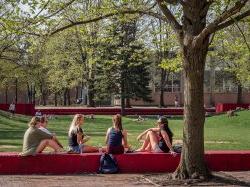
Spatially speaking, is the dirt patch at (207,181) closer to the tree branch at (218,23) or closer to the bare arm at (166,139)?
the bare arm at (166,139)

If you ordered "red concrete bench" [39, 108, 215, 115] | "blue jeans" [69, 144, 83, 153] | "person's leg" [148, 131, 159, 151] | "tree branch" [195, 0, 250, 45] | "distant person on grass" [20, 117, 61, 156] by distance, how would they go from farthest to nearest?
"red concrete bench" [39, 108, 215, 115] < "person's leg" [148, 131, 159, 151] < "blue jeans" [69, 144, 83, 153] < "distant person on grass" [20, 117, 61, 156] < "tree branch" [195, 0, 250, 45]

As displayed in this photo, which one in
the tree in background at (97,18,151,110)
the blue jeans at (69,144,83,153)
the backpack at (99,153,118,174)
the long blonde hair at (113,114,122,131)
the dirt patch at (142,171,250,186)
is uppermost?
the tree in background at (97,18,151,110)

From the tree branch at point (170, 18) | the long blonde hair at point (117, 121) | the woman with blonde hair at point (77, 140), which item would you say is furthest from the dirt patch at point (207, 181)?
the tree branch at point (170, 18)

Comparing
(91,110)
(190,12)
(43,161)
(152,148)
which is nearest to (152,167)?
(152,148)

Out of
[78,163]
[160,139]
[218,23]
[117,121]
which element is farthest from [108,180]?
[218,23]

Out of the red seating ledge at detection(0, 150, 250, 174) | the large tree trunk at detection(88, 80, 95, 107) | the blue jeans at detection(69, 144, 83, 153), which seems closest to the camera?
the red seating ledge at detection(0, 150, 250, 174)

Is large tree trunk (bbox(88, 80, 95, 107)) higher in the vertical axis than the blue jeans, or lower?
higher

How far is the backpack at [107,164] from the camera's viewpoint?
13.7 meters

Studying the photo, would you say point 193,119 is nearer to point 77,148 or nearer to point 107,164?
point 107,164

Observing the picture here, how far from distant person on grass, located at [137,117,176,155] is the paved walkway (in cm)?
103

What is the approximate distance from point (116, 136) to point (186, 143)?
195 centimetres

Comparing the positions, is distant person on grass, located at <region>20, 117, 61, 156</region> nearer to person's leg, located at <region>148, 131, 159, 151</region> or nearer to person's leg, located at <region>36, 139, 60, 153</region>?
person's leg, located at <region>36, 139, 60, 153</region>

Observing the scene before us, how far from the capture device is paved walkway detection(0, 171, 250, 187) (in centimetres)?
1212

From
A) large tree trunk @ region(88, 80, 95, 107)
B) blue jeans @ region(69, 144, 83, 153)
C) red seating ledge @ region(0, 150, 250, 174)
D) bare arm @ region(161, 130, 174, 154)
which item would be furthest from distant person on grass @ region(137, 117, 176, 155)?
large tree trunk @ region(88, 80, 95, 107)
